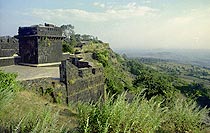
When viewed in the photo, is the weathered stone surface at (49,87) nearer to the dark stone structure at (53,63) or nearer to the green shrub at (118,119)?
the dark stone structure at (53,63)

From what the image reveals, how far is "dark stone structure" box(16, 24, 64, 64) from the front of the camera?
704 inches

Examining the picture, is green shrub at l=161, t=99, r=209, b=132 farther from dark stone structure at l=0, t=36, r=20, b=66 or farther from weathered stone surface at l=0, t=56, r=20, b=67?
dark stone structure at l=0, t=36, r=20, b=66

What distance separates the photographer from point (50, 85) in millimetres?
10859

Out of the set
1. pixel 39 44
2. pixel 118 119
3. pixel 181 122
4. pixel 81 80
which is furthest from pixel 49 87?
pixel 39 44

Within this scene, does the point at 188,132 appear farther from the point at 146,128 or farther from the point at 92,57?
the point at 92,57

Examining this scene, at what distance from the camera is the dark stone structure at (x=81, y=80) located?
1161cm

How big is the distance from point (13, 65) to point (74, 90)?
8.72 metres

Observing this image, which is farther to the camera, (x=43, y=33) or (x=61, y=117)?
(x=43, y=33)

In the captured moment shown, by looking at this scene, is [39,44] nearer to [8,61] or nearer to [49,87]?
[8,61]

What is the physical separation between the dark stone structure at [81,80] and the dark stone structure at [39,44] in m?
4.19

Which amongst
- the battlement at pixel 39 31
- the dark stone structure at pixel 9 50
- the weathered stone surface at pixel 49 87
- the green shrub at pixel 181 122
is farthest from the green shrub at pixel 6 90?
the dark stone structure at pixel 9 50

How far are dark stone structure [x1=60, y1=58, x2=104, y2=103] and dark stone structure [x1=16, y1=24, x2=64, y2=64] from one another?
13.7 feet

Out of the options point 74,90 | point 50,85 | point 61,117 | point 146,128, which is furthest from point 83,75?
point 146,128

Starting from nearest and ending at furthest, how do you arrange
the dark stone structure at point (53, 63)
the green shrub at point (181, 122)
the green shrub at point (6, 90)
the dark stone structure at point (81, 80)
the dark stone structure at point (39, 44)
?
the green shrub at point (6, 90), the green shrub at point (181, 122), the dark stone structure at point (53, 63), the dark stone structure at point (81, 80), the dark stone structure at point (39, 44)
